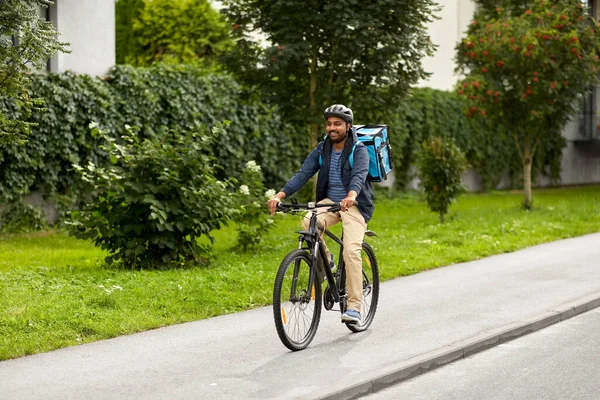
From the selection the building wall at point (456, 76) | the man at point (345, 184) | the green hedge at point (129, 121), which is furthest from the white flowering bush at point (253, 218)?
the building wall at point (456, 76)

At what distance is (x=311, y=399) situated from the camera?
572 centimetres

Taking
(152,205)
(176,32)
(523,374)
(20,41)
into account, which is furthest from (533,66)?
(176,32)

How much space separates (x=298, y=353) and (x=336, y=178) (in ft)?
4.58

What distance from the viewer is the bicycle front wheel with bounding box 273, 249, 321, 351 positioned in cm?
703

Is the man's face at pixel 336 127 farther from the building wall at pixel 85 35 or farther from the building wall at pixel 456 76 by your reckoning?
the building wall at pixel 456 76

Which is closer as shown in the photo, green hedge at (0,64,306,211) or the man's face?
the man's face

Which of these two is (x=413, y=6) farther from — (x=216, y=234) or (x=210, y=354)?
(x=210, y=354)

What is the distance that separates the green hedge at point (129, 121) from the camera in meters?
16.8

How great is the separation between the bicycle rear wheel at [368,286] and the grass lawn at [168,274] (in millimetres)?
1398

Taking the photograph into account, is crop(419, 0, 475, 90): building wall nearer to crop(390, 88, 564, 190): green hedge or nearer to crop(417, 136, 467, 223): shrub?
crop(390, 88, 564, 190): green hedge

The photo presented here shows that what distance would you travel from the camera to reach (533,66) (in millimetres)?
21344

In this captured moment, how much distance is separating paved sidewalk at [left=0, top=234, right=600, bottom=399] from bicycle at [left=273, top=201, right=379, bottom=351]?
5.7 inches

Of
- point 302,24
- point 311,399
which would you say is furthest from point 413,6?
point 311,399

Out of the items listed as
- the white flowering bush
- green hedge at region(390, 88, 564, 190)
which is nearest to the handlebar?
the white flowering bush
